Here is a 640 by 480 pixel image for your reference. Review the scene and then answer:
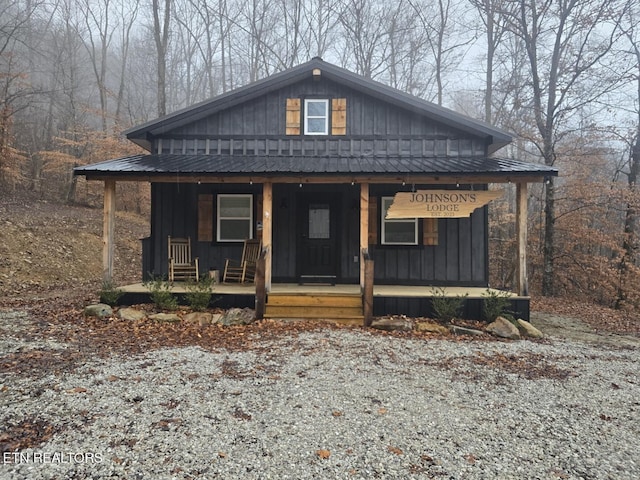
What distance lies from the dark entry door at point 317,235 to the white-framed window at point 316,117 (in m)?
1.49

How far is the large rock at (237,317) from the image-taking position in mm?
6629

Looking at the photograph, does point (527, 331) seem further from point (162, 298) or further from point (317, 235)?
point (162, 298)

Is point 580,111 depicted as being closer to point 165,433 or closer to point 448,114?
→ point 448,114

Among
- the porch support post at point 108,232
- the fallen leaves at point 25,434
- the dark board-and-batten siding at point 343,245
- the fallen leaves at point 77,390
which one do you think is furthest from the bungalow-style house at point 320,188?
the fallen leaves at point 25,434

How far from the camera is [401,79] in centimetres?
2055

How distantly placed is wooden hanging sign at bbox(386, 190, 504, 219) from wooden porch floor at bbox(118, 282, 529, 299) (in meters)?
1.46

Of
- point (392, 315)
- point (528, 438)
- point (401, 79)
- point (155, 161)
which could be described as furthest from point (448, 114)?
point (401, 79)

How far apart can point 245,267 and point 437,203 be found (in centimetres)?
418

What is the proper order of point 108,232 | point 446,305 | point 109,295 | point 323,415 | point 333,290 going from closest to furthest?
point 323,415, point 446,305, point 109,295, point 108,232, point 333,290

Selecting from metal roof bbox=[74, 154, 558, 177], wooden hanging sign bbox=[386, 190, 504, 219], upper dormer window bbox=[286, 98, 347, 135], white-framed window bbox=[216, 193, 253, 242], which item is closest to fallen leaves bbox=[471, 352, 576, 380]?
wooden hanging sign bbox=[386, 190, 504, 219]

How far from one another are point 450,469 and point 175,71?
2712cm

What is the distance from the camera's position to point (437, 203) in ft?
24.5

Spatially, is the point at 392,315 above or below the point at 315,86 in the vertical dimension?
below

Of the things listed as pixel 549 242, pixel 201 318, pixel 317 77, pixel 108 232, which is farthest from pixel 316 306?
pixel 549 242
